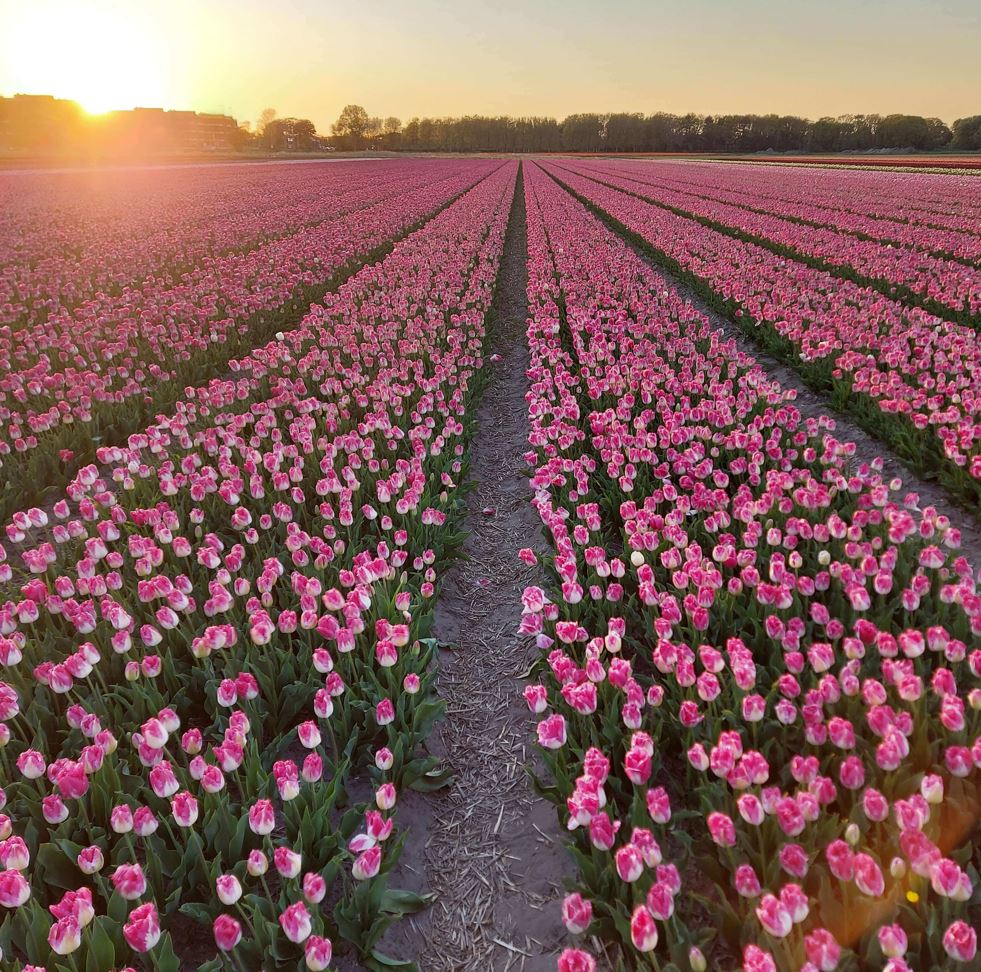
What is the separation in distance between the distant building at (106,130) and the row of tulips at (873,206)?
82.7 m

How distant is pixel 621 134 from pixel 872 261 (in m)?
125

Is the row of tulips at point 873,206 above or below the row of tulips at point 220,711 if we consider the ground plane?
above

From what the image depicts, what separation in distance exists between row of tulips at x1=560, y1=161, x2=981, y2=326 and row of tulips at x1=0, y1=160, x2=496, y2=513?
885cm

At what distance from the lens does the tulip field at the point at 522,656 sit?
210cm

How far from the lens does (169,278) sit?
1255cm

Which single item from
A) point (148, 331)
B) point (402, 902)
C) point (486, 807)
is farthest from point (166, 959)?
point (148, 331)

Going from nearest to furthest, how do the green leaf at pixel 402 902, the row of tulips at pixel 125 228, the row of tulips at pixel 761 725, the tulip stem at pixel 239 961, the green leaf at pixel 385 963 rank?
the row of tulips at pixel 761 725 < the tulip stem at pixel 239 961 < the green leaf at pixel 385 963 < the green leaf at pixel 402 902 < the row of tulips at pixel 125 228

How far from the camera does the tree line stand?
326ft

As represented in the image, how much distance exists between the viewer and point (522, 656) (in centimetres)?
402

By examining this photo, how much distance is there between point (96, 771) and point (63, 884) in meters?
0.38

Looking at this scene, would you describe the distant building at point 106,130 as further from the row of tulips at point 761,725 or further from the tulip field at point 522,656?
the row of tulips at point 761,725

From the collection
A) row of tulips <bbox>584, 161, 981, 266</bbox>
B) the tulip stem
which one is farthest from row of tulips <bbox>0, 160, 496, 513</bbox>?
row of tulips <bbox>584, 161, 981, 266</bbox>

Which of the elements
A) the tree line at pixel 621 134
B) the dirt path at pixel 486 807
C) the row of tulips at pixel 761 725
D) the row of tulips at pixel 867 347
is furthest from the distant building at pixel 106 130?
the row of tulips at pixel 761 725

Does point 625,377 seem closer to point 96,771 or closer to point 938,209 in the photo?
point 96,771
